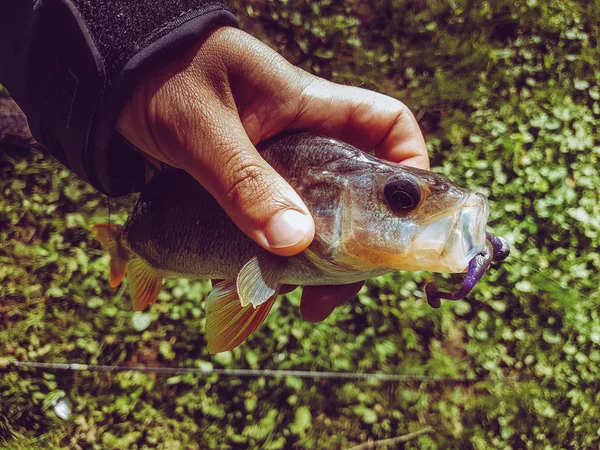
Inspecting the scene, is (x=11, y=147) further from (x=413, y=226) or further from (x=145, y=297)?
(x=413, y=226)

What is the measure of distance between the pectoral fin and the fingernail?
135 millimetres

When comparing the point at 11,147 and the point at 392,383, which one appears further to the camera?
the point at 11,147

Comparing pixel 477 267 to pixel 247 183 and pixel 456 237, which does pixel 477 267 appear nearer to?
pixel 456 237

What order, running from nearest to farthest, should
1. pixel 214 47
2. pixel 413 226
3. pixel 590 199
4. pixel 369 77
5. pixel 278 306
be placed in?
pixel 413 226 → pixel 214 47 → pixel 278 306 → pixel 590 199 → pixel 369 77

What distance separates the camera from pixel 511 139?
4004mm

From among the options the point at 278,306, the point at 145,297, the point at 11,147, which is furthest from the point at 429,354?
the point at 11,147

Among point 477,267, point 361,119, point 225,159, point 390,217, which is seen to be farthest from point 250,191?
point 361,119

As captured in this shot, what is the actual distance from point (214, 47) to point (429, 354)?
2.35 meters

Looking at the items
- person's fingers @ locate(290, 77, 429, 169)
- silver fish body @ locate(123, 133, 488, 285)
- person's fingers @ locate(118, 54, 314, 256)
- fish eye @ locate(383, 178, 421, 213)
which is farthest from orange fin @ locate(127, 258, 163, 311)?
fish eye @ locate(383, 178, 421, 213)

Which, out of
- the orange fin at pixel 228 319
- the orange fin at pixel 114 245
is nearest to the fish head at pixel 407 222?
the orange fin at pixel 228 319

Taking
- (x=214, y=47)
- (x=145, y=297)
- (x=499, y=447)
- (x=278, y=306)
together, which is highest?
(x=214, y=47)

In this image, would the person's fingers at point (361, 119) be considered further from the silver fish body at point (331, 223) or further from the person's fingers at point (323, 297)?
the person's fingers at point (323, 297)

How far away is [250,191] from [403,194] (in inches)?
19.7

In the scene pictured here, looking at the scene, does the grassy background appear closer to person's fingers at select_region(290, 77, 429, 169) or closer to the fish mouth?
person's fingers at select_region(290, 77, 429, 169)
